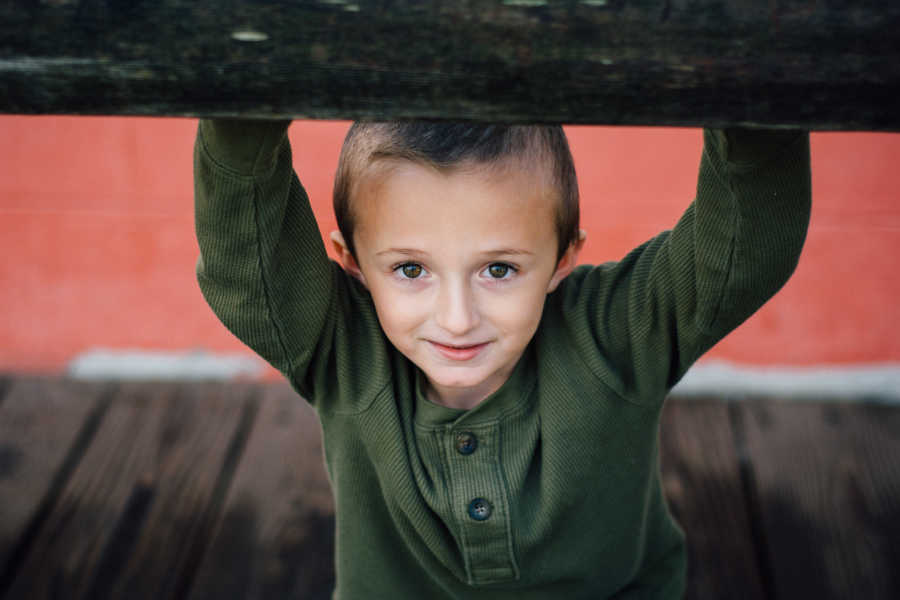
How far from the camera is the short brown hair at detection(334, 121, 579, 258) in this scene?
3.19 feet

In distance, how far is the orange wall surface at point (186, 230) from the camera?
2.08 metres

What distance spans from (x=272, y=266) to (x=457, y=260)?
0.19 m

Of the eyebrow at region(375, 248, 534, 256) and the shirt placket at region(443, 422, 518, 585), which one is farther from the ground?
the eyebrow at region(375, 248, 534, 256)

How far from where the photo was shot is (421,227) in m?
0.98

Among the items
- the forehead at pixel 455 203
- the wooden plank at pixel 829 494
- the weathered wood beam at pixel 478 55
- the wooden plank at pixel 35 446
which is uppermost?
the weathered wood beam at pixel 478 55

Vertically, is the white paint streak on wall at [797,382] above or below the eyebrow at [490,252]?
below

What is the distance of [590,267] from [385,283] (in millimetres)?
303

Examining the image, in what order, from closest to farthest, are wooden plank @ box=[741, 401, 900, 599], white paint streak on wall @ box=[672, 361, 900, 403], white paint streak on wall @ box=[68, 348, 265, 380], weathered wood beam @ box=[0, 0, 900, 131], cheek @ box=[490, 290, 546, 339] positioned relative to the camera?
1. weathered wood beam @ box=[0, 0, 900, 131]
2. cheek @ box=[490, 290, 546, 339]
3. wooden plank @ box=[741, 401, 900, 599]
4. white paint streak on wall @ box=[672, 361, 900, 403]
5. white paint streak on wall @ box=[68, 348, 265, 380]

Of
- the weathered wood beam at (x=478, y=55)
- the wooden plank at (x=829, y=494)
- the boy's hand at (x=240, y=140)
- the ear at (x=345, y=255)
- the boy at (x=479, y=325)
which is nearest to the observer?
the weathered wood beam at (x=478, y=55)

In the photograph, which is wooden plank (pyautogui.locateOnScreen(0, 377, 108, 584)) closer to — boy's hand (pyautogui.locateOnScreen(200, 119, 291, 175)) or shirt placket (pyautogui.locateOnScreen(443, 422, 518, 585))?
shirt placket (pyautogui.locateOnScreen(443, 422, 518, 585))

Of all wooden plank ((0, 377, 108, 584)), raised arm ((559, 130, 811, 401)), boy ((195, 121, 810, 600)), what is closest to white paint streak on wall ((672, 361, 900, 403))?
boy ((195, 121, 810, 600))

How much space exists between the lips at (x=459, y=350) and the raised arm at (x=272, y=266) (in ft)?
0.43

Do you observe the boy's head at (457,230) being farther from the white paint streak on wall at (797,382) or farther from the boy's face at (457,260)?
the white paint streak on wall at (797,382)

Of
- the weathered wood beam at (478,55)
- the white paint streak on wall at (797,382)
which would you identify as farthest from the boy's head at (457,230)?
the white paint streak on wall at (797,382)
